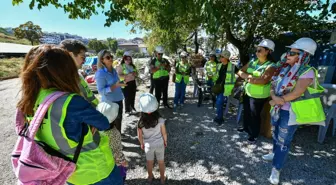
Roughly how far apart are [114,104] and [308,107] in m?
2.42

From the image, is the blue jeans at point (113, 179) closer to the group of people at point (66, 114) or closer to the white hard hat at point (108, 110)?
the group of people at point (66, 114)

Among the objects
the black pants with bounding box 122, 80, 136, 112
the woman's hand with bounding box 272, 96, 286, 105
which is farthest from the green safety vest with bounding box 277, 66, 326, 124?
the black pants with bounding box 122, 80, 136, 112

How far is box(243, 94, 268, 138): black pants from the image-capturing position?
3.41 metres

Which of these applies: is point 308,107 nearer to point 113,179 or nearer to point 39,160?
point 113,179

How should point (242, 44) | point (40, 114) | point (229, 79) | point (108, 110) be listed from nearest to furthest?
point (40, 114) → point (108, 110) → point (229, 79) → point (242, 44)

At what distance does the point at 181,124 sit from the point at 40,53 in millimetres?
4113

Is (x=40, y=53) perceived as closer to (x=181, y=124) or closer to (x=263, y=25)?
(x=181, y=124)

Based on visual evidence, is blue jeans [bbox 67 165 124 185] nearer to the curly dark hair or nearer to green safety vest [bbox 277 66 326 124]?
the curly dark hair

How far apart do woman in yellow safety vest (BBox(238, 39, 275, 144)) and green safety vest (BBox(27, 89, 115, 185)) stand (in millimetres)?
2712

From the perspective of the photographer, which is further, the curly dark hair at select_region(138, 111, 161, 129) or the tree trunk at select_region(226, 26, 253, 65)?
the tree trunk at select_region(226, 26, 253, 65)

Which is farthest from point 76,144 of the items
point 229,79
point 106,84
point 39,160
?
point 229,79

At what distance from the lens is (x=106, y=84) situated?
10.9 feet

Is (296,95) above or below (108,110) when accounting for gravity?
above

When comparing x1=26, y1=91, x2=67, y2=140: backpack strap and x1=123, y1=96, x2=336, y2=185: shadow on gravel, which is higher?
x1=26, y1=91, x2=67, y2=140: backpack strap
